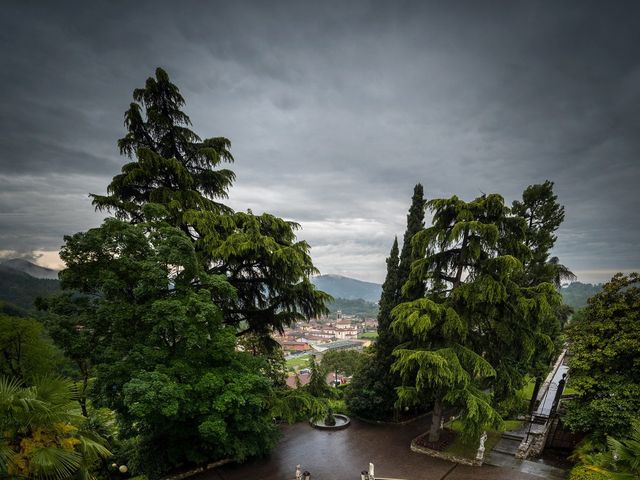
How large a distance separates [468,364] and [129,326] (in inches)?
477

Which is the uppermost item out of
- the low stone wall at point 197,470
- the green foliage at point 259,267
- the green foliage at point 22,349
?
the green foliage at point 259,267

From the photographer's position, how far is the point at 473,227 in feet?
37.8

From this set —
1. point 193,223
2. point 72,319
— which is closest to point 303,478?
point 72,319

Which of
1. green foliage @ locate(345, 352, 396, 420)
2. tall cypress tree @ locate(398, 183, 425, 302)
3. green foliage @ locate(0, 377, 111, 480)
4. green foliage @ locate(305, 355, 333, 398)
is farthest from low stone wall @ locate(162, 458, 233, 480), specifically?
tall cypress tree @ locate(398, 183, 425, 302)

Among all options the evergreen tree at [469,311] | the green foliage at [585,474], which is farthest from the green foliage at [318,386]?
the green foliage at [585,474]

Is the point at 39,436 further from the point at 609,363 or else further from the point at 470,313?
the point at 609,363

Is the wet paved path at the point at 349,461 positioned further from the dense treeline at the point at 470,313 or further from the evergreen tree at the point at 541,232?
the evergreen tree at the point at 541,232

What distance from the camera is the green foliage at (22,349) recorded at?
1033 centimetres

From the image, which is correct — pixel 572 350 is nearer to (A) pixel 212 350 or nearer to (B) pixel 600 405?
(B) pixel 600 405

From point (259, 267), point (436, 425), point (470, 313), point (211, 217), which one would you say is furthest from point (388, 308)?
point (211, 217)

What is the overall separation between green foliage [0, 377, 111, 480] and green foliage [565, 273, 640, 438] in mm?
13909

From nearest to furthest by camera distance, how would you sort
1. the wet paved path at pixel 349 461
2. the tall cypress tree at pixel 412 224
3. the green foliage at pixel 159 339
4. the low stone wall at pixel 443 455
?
the green foliage at pixel 159 339, the wet paved path at pixel 349 461, the low stone wall at pixel 443 455, the tall cypress tree at pixel 412 224

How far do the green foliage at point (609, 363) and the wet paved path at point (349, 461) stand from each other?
9.82 feet

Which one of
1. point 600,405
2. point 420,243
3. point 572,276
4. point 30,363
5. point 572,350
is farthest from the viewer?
point 572,276
